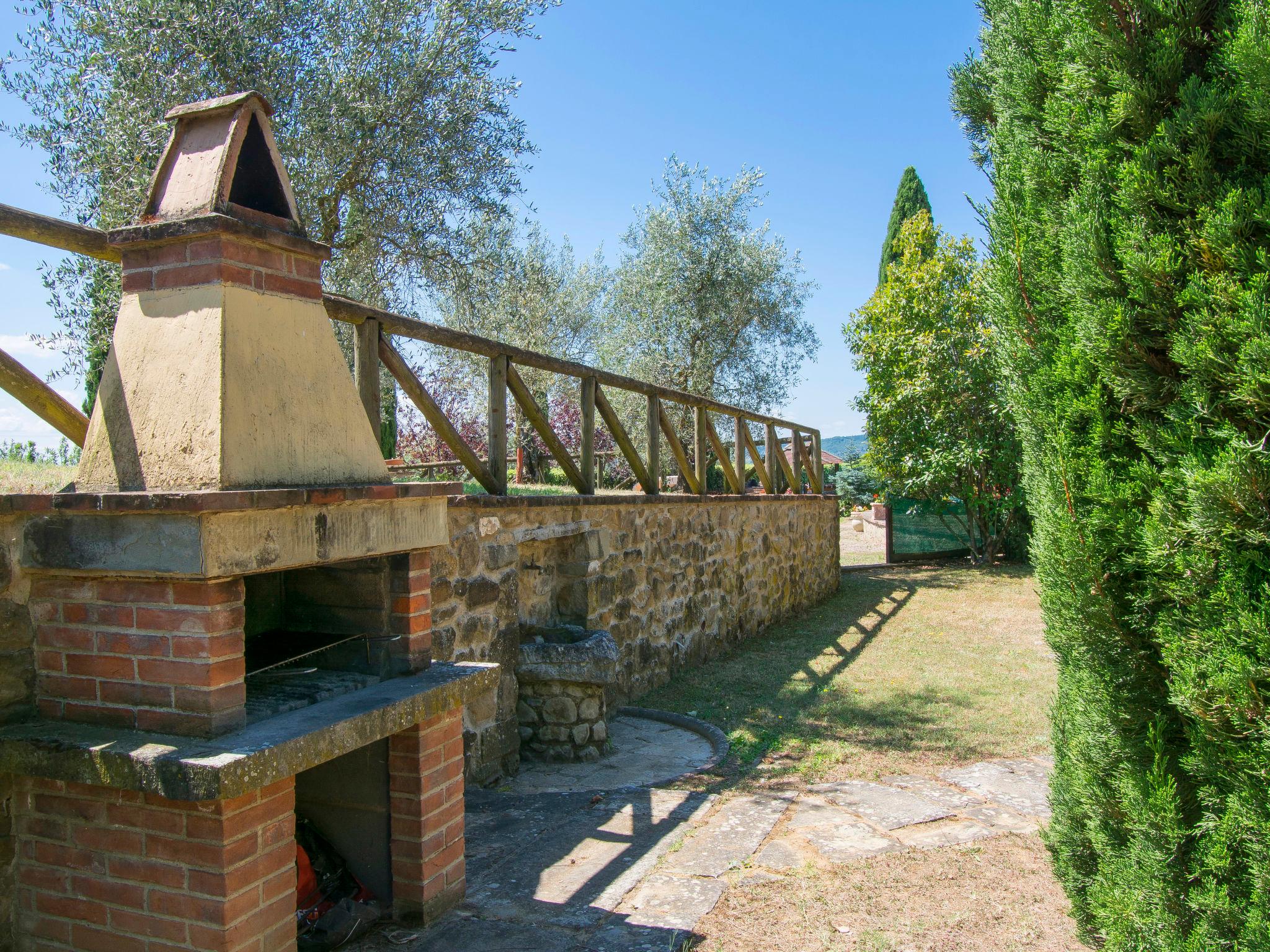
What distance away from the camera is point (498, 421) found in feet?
16.1

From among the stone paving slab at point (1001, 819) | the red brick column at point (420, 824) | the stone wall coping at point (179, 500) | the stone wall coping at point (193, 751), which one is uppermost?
the stone wall coping at point (179, 500)

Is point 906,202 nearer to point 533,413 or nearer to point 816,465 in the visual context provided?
point 816,465

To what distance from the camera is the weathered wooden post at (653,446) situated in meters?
7.11

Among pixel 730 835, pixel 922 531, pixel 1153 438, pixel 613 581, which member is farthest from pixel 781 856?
pixel 922 531

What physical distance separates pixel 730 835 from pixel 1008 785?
67.1 inches

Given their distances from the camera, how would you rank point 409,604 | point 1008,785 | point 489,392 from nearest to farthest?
1. point 409,604
2. point 1008,785
3. point 489,392

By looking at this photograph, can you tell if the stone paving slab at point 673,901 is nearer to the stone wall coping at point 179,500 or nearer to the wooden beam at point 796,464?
the stone wall coping at point 179,500

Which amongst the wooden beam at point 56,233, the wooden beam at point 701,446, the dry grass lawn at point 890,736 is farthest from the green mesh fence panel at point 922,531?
the wooden beam at point 56,233

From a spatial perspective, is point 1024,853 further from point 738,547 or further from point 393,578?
point 738,547

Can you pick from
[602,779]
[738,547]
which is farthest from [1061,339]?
[738,547]

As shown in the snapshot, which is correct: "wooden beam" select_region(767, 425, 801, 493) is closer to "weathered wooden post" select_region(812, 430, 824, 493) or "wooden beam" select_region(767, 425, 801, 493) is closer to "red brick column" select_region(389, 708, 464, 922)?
"weathered wooden post" select_region(812, 430, 824, 493)

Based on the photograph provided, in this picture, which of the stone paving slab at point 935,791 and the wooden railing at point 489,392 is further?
the stone paving slab at point 935,791

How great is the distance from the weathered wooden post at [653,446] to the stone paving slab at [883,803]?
10.4 ft

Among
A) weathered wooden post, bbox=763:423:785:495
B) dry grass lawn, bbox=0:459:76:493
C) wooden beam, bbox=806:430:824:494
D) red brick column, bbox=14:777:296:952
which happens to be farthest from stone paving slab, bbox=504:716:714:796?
wooden beam, bbox=806:430:824:494
